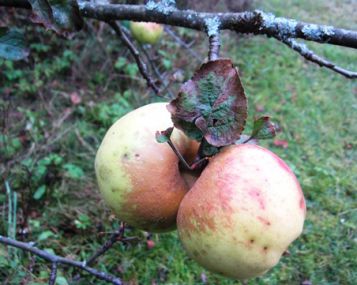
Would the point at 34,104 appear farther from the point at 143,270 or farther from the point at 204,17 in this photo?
the point at 204,17

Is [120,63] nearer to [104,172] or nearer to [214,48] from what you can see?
[104,172]

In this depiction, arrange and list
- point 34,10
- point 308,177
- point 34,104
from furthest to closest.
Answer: point 34,104
point 308,177
point 34,10

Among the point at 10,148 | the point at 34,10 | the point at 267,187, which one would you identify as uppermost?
the point at 34,10

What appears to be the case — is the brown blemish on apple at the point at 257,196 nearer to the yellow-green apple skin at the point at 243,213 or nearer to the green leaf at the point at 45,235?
the yellow-green apple skin at the point at 243,213

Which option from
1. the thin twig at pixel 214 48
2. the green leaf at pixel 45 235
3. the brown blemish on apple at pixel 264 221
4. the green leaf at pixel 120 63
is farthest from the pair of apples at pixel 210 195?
the green leaf at pixel 120 63

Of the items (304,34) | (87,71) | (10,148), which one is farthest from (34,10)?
(87,71)

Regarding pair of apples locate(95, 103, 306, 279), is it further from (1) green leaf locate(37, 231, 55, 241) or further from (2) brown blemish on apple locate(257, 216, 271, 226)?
(1) green leaf locate(37, 231, 55, 241)

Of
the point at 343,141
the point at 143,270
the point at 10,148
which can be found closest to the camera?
the point at 143,270
